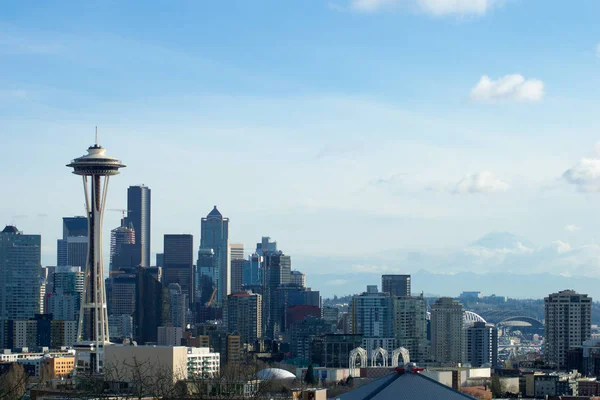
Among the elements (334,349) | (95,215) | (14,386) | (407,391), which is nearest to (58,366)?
(95,215)

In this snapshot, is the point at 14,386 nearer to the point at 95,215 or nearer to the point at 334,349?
the point at 95,215

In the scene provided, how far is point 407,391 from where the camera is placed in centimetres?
6431

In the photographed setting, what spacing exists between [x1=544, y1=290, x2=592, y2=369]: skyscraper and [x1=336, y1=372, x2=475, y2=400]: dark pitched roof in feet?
385

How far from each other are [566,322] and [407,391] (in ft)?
407

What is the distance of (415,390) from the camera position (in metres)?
64.4

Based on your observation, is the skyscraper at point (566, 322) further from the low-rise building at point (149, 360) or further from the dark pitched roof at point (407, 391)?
the dark pitched roof at point (407, 391)

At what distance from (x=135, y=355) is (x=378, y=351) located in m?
78.6

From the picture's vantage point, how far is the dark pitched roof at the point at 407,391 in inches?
2506

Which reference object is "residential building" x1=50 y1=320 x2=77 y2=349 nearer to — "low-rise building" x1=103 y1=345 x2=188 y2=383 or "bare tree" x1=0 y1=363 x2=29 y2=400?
"bare tree" x1=0 y1=363 x2=29 y2=400

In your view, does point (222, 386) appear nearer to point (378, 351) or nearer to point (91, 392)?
point (91, 392)

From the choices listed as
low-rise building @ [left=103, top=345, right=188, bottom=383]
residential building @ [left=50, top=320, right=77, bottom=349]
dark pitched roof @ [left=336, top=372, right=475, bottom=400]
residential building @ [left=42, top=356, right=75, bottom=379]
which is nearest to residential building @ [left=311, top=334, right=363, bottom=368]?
residential building @ [left=50, top=320, right=77, bottom=349]

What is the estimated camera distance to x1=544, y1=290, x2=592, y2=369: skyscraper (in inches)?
7180

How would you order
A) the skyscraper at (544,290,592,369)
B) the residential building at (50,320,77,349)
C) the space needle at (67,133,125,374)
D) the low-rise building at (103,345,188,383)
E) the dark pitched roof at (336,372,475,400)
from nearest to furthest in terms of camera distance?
the dark pitched roof at (336,372,475,400) → the low-rise building at (103,345,188,383) → the space needle at (67,133,125,374) → the skyscraper at (544,290,592,369) → the residential building at (50,320,77,349)

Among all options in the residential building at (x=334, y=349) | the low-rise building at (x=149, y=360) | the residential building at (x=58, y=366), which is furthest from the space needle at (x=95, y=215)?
the residential building at (x=334, y=349)
